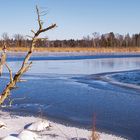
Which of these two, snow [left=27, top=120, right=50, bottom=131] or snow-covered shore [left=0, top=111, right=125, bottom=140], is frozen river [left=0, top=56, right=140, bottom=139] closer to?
snow-covered shore [left=0, top=111, right=125, bottom=140]

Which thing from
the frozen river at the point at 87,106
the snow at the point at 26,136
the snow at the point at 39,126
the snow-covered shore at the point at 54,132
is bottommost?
the frozen river at the point at 87,106

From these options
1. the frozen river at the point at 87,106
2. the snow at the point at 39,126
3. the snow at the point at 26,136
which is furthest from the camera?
the frozen river at the point at 87,106

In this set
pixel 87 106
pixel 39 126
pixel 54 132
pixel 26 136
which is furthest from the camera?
pixel 87 106

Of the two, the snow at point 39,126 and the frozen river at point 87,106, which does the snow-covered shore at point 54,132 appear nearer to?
the snow at point 39,126

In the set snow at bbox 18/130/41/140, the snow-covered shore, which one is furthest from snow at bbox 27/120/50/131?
snow at bbox 18/130/41/140

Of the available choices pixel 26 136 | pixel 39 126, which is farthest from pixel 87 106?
pixel 26 136

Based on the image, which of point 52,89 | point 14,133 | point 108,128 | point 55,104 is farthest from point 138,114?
point 52,89

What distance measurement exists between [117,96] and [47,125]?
6.13 m

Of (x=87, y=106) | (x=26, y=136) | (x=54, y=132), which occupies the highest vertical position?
(x=26, y=136)

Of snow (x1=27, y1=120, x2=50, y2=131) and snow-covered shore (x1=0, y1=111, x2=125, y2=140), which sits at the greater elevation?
snow (x1=27, y1=120, x2=50, y2=131)

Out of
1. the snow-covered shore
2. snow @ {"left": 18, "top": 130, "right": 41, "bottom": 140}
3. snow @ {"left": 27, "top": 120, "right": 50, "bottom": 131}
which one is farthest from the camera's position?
snow @ {"left": 27, "top": 120, "right": 50, "bottom": 131}

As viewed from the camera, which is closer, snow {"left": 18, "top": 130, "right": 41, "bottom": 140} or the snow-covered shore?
snow {"left": 18, "top": 130, "right": 41, "bottom": 140}

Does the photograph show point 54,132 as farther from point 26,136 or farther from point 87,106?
point 87,106

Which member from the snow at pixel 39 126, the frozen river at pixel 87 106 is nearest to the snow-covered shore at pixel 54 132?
the snow at pixel 39 126
